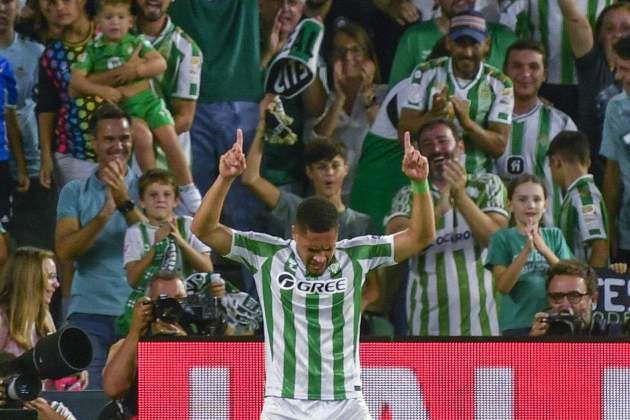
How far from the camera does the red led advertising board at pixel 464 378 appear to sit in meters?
7.50

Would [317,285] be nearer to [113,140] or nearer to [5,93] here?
[113,140]

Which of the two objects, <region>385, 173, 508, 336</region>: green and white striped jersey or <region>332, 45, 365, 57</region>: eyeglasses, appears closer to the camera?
<region>385, 173, 508, 336</region>: green and white striped jersey

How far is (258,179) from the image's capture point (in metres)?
10.4

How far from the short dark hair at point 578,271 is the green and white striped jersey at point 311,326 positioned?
1.81 meters

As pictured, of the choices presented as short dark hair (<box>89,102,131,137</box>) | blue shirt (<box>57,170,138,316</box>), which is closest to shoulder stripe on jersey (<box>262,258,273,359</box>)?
blue shirt (<box>57,170,138,316</box>)

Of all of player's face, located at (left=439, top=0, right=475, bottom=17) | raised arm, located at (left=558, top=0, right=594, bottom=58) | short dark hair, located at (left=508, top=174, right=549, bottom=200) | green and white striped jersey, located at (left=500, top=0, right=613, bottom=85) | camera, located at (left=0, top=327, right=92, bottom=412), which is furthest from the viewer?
green and white striped jersey, located at (left=500, top=0, right=613, bottom=85)

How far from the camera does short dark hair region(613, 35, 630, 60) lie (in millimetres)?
10445

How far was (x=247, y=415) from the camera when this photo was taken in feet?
24.8

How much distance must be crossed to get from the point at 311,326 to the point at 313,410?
1.26 ft

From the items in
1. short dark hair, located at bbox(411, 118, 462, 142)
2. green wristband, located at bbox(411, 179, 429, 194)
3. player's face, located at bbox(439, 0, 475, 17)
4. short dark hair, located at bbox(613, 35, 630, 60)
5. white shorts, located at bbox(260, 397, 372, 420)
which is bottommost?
white shorts, located at bbox(260, 397, 372, 420)

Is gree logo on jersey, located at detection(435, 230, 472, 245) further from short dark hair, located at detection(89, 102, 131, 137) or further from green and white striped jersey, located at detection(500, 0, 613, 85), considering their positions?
short dark hair, located at detection(89, 102, 131, 137)

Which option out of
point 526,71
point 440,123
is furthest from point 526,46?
point 440,123

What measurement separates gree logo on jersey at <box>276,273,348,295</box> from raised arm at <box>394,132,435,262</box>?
33cm

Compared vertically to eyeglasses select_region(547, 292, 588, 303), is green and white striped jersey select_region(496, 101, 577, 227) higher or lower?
higher
